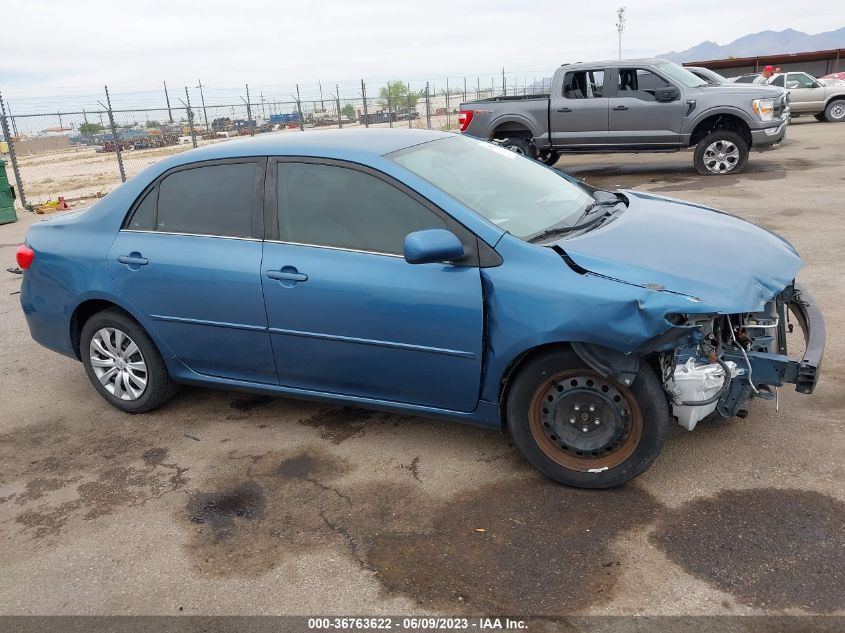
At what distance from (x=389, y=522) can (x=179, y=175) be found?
94.6 inches

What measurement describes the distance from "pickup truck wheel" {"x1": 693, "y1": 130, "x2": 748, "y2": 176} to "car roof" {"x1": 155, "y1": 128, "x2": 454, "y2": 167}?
9823 mm

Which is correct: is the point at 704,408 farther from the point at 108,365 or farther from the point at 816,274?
the point at 816,274

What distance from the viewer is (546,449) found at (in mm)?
3512

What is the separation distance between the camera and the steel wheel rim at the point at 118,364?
15.0 feet

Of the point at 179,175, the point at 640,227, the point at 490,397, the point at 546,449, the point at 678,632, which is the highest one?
the point at 179,175

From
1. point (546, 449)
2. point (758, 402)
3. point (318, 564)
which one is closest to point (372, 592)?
point (318, 564)

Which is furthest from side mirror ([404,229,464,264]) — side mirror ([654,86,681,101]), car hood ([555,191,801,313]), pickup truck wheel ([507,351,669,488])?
side mirror ([654,86,681,101])

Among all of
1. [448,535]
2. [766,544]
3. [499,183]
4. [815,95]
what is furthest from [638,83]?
[815,95]

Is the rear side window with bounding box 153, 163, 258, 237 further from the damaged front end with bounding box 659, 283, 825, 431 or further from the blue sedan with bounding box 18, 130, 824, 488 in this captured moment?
the damaged front end with bounding box 659, 283, 825, 431

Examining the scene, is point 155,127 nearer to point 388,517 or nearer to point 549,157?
point 549,157

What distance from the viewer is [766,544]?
118 inches

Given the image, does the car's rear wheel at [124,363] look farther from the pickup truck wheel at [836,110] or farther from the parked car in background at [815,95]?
the pickup truck wheel at [836,110]

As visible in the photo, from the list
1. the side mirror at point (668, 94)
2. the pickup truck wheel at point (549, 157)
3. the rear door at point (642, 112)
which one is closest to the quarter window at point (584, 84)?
the rear door at point (642, 112)

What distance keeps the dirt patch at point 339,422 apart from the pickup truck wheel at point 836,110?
23190mm
